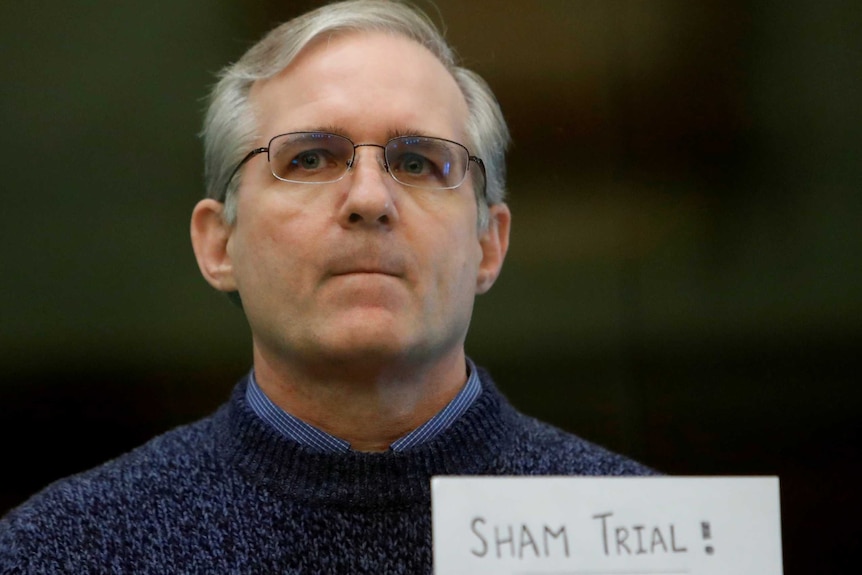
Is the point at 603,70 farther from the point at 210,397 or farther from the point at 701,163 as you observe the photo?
the point at 210,397

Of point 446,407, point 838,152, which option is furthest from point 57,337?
point 838,152

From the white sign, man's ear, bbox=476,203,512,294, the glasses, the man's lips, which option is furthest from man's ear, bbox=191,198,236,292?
the white sign

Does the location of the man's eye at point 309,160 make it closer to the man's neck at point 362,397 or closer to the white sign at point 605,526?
the man's neck at point 362,397

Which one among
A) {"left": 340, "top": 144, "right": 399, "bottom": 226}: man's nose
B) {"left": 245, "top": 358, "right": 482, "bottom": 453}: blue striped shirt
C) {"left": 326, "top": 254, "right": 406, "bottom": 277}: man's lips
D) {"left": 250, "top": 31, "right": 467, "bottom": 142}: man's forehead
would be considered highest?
{"left": 250, "top": 31, "right": 467, "bottom": 142}: man's forehead

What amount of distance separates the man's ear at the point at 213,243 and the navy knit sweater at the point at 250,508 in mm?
189

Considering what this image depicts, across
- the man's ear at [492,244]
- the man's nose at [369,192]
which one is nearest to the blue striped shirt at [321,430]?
the man's ear at [492,244]

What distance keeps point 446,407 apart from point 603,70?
0.70 metres

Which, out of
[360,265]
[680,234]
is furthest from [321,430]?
[680,234]

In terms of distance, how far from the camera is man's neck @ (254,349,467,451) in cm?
140

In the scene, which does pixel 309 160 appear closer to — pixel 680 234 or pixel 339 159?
pixel 339 159

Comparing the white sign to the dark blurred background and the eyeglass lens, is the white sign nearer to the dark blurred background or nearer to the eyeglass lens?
the eyeglass lens

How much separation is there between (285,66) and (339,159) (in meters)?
0.18

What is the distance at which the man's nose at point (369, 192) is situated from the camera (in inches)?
51.7

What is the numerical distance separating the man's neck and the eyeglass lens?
25cm
